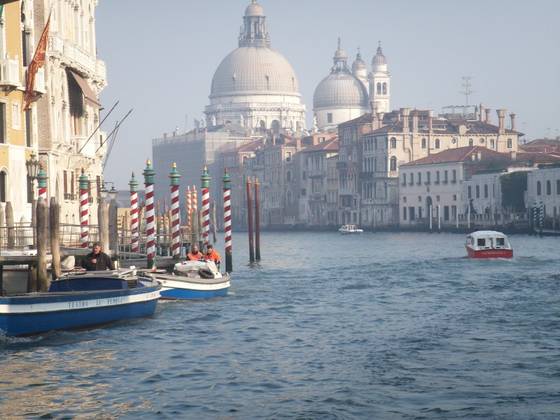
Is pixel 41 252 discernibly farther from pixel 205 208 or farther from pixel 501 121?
pixel 501 121

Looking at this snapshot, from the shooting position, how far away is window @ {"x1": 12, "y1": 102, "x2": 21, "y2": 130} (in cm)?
3622

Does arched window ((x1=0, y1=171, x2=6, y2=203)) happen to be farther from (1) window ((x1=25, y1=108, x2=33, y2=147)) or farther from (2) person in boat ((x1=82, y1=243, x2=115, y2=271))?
(2) person in boat ((x1=82, y1=243, x2=115, y2=271))

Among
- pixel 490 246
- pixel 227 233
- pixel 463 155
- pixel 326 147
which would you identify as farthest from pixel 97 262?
pixel 326 147

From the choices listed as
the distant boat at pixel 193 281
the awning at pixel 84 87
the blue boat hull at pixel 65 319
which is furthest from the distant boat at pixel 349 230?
the blue boat hull at pixel 65 319

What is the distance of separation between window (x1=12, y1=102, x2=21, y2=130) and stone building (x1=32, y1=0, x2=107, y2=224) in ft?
10.7

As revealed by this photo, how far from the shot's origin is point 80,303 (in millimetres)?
24734

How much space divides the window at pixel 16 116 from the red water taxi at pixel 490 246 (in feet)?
70.6

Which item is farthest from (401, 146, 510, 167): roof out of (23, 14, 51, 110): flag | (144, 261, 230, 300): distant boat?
(144, 261, 230, 300): distant boat

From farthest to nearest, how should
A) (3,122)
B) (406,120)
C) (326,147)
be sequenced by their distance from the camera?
(326,147) → (406,120) → (3,122)

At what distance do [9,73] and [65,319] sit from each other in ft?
38.7

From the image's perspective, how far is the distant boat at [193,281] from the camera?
31.3 metres

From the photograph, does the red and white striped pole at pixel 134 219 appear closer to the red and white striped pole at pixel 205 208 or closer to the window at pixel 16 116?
the red and white striped pole at pixel 205 208

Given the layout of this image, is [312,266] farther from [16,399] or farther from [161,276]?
[16,399]

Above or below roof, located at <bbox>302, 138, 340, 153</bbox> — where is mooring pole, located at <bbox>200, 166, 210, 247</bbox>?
below
